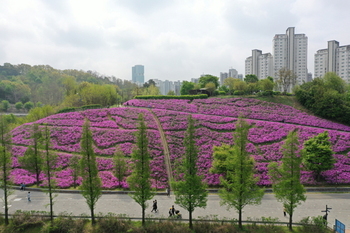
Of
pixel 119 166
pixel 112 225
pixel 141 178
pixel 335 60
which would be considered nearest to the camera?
pixel 112 225

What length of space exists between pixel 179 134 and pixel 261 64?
9438 centimetres

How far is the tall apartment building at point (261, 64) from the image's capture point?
112 m

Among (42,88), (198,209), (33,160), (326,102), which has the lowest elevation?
(198,209)

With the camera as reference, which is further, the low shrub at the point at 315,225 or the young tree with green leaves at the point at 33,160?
the young tree with green leaves at the point at 33,160

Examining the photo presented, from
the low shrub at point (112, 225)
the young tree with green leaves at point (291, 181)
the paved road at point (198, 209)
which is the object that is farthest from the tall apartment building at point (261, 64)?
the low shrub at point (112, 225)

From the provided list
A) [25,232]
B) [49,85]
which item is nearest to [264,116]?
[25,232]

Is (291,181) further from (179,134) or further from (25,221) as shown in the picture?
(25,221)

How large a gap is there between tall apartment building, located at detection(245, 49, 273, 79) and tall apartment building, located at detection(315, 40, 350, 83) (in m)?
21.1

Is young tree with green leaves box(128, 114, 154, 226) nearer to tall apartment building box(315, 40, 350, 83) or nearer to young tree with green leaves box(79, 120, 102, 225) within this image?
young tree with green leaves box(79, 120, 102, 225)

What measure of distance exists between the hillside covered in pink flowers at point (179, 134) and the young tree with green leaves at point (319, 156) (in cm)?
168

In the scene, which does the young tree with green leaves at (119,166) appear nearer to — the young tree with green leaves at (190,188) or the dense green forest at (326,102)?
the young tree with green leaves at (190,188)

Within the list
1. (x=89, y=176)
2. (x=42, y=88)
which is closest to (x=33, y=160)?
(x=89, y=176)

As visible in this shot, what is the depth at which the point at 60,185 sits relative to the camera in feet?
91.7

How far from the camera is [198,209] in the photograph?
75.1 feet
